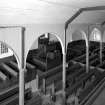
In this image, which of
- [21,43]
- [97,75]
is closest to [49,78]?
[97,75]

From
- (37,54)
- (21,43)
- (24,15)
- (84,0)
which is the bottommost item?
(37,54)

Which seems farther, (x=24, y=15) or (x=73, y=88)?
(x=73, y=88)

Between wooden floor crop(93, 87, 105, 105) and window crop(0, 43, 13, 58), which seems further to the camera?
window crop(0, 43, 13, 58)

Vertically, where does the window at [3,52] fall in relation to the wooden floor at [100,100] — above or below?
above

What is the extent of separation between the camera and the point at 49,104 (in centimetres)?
556

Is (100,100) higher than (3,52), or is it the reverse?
(3,52)

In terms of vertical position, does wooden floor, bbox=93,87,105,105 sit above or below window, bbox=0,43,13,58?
below

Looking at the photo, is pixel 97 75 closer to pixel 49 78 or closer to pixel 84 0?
pixel 49 78

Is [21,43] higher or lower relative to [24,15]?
→ lower

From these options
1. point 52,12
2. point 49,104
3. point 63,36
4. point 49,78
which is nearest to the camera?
point 52,12

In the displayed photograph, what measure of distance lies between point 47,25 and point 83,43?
9.12 meters

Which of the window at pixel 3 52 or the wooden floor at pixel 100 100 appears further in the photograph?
the window at pixel 3 52

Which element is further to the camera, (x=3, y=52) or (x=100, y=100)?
(x=3, y=52)

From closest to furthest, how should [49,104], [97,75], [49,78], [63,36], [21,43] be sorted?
[21,43] < [49,104] < [63,36] < [49,78] < [97,75]
